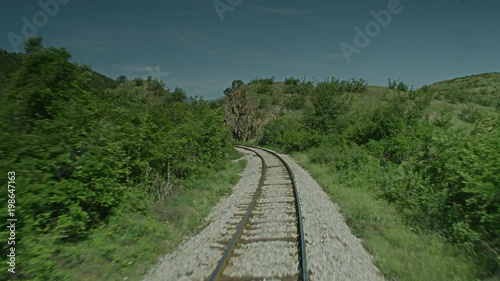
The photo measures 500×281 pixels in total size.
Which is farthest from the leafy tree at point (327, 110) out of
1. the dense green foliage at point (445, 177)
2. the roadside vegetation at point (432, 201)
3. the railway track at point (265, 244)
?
the railway track at point (265, 244)

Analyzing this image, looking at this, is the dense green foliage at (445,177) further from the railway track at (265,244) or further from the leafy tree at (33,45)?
the leafy tree at (33,45)

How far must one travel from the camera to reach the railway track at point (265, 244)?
4.89 metres


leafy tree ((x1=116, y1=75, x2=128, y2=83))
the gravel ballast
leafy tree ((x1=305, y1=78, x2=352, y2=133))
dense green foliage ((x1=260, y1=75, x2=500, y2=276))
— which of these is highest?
leafy tree ((x1=116, y1=75, x2=128, y2=83))

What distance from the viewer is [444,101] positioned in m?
44.2

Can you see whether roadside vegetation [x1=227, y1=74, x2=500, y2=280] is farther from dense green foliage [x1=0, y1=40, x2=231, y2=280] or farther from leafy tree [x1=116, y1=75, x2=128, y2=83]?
leafy tree [x1=116, y1=75, x2=128, y2=83]

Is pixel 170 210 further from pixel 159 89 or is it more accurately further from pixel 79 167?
pixel 159 89

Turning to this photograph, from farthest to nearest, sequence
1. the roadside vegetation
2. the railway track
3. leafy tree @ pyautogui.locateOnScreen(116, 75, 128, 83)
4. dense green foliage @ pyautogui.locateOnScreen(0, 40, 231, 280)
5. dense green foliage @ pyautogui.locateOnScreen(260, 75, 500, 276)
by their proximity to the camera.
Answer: leafy tree @ pyautogui.locateOnScreen(116, 75, 128, 83)
dense green foliage @ pyautogui.locateOnScreen(260, 75, 500, 276)
the roadside vegetation
the railway track
dense green foliage @ pyautogui.locateOnScreen(0, 40, 231, 280)

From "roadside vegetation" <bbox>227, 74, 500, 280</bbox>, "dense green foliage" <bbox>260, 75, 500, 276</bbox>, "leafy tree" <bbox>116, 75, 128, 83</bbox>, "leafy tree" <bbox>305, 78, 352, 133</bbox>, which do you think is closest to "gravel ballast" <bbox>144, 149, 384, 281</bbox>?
"roadside vegetation" <bbox>227, 74, 500, 280</bbox>

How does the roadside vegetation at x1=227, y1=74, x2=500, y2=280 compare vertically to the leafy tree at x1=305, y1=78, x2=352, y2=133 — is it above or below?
below

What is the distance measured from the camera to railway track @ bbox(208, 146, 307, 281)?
4895mm

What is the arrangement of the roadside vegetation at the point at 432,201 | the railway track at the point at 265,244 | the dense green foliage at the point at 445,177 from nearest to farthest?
the railway track at the point at 265,244 → the roadside vegetation at the point at 432,201 → the dense green foliage at the point at 445,177

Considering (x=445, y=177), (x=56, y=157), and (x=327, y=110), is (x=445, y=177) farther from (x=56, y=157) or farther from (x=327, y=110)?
(x=327, y=110)

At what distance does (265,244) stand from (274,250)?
361 mm

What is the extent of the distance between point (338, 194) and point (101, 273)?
829 centimetres
